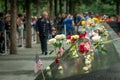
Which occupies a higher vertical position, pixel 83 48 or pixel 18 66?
pixel 83 48

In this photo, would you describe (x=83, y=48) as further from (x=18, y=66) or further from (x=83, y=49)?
(x=18, y=66)

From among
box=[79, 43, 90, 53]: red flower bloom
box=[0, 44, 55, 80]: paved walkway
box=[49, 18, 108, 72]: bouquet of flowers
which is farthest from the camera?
box=[0, 44, 55, 80]: paved walkway

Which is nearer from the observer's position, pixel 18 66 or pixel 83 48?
pixel 83 48

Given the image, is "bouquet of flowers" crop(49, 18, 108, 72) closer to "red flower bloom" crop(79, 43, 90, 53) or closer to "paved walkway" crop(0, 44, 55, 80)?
"red flower bloom" crop(79, 43, 90, 53)

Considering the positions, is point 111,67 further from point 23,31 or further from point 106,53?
point 23,31

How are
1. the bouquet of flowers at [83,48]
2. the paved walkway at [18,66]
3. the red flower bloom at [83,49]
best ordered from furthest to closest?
the paved walkway at [18,66] → the red flower bloom at [83,49] → the bouquet of flowers at [83,48]

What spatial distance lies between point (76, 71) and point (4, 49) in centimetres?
1806

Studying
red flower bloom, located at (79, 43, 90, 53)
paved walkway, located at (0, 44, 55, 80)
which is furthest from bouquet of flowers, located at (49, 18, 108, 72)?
paved walkway, located at (0, 44, 55, 80)

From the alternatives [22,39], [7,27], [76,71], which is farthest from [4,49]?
[76,71]

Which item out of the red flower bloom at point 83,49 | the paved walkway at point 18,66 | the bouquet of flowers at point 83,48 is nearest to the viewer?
the bouquet of flowers at point 83,48

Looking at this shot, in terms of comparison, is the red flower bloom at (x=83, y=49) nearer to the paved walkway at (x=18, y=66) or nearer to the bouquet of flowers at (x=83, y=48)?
the bouquet of flowers at (x=83, y=48)

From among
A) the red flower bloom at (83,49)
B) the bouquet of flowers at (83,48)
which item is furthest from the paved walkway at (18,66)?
the red flower bloom at (83,49)

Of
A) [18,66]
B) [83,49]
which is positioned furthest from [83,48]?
[18,66]

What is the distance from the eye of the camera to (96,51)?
5.61 metres
